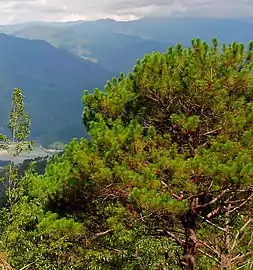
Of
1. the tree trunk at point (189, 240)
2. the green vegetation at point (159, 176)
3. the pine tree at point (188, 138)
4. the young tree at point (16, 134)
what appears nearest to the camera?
the pine tree at point (188, 138)

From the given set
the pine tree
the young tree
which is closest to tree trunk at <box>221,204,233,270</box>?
the pine tree

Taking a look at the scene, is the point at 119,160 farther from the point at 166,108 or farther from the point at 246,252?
the point at 246,252

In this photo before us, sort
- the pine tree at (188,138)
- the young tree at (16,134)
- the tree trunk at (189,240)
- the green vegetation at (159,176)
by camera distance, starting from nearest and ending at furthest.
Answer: the pine tree at (188,138), the green vegetation at (159,176), the tree trunk at (189,240), the young tree at (16,134)

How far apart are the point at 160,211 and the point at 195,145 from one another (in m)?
1.71

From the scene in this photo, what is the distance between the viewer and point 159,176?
8.04 metres

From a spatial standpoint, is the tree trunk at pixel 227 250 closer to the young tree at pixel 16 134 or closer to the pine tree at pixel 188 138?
the pine tree at pixel 188 138

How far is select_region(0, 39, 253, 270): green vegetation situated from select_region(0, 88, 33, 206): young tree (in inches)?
92.9

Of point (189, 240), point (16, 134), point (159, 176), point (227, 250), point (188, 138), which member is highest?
point (188, 138)

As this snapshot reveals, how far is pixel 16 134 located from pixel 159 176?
5145 millimetres

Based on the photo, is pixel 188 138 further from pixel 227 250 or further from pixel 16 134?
pixel 16 134

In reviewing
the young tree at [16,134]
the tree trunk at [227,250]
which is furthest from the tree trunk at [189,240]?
the young tree at [16,134]

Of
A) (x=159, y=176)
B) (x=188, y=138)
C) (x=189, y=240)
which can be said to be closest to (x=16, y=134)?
(x=188, y=138)

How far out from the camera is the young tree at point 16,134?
11734mm

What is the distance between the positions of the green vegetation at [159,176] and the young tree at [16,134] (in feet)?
7.74
